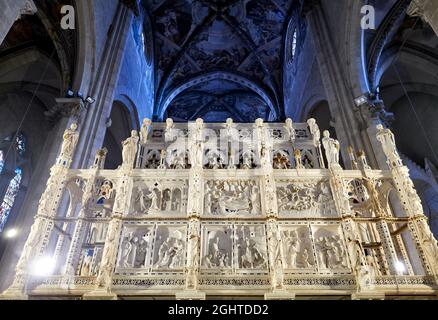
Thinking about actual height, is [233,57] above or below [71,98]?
above

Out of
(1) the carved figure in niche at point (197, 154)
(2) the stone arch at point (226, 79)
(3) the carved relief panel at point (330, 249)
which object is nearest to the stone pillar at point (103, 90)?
(1) the carved figure in niche at point (197, 154)

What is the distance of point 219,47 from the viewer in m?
23.2

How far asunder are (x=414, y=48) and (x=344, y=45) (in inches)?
169

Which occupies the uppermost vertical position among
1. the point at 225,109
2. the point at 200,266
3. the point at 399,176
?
the point at 225,109

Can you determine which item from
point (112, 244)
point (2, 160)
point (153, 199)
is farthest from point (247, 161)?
point (2, 160)

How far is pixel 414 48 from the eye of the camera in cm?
1370

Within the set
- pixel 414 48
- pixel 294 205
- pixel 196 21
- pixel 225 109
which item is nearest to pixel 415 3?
pixel 294 205

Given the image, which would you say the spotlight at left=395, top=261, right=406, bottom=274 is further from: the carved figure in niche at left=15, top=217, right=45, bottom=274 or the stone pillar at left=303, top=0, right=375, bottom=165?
the carved figure in niche at left=15, top=217, right=45, bottom=274

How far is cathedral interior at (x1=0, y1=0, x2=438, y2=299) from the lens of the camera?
499 centimetres

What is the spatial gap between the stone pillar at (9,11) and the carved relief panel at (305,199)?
18.8 ft

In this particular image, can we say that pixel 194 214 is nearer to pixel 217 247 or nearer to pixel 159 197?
pixel 217 247

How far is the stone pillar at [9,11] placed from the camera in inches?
226

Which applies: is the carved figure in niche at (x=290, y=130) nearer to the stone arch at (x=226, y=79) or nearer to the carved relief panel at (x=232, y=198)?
the carved relief panel at (x=232, y=198)

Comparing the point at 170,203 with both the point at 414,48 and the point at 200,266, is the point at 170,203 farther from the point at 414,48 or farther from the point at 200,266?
the point at 414,48
